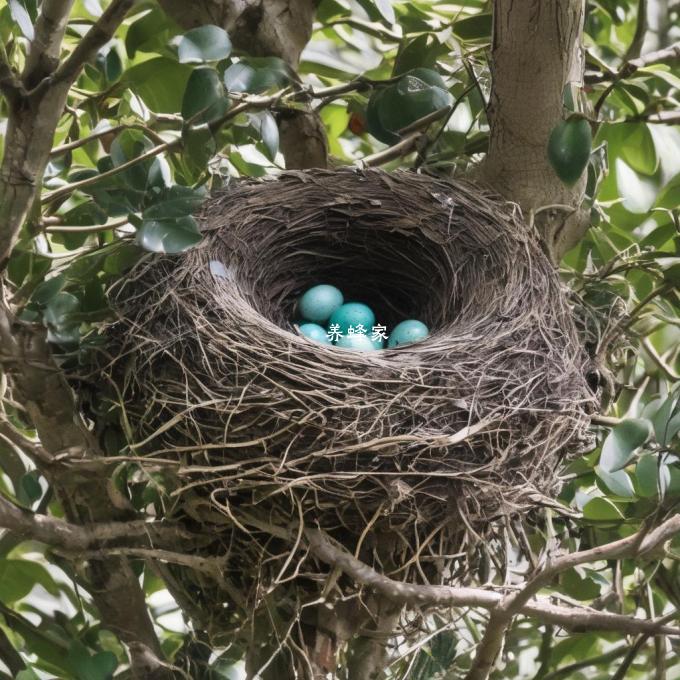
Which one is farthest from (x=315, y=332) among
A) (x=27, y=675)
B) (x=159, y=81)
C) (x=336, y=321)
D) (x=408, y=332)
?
(x=27, y=675)

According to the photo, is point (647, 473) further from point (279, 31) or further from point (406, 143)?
point (279, 31)

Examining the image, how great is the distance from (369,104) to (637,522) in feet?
2.19

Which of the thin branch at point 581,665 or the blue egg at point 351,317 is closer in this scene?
the thin branch at point 581,665

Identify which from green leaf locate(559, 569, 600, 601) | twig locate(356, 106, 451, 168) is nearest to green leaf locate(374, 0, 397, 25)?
twig locate(356, 106, 451, 168)

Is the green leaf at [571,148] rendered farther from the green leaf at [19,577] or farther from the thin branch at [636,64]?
the green leaf at [19,577]

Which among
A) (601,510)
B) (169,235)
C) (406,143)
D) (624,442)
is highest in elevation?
(169,235)

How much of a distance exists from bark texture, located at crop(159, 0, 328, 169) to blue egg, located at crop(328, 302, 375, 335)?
214mm

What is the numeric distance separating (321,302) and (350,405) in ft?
1.77

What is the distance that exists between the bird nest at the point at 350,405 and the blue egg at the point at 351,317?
239mm

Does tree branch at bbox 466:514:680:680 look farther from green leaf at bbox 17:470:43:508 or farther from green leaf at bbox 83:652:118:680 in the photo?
green leaf at bbox 17:470:43:508

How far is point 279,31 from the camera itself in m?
1.68

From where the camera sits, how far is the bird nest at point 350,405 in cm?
121

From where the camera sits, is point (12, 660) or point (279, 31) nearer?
point (12, 660)

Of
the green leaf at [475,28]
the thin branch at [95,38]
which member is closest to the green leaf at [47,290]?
the thin branch at [95,38]
